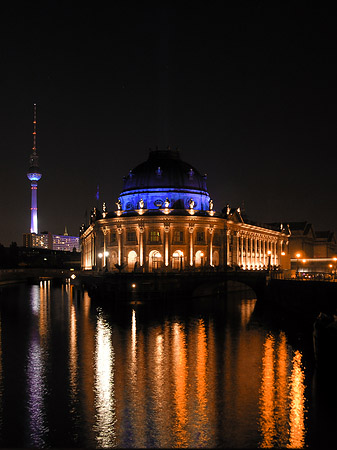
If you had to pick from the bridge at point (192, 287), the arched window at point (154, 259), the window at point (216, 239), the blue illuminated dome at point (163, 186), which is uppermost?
the blue illuminated dome at point (163, 186)

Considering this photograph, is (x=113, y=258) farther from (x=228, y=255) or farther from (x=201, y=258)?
(x=228, y=255)

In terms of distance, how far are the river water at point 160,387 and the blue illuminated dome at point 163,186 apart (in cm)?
7051

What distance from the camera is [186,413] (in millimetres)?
33125

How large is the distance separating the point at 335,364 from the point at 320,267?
14486 centimetres

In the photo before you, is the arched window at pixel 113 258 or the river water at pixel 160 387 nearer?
the river water at pixel 160 387

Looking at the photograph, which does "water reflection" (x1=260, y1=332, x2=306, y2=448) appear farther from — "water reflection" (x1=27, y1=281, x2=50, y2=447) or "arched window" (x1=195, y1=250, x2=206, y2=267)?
"arched window" (x1=195, y1=250, x2=206, y2=267)

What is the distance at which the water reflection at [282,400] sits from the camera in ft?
97.2

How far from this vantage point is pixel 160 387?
128ft

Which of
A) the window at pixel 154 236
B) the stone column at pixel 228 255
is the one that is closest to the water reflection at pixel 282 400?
the window at pixel 154 236

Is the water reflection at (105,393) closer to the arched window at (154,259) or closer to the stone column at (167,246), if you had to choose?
the stone column at (167,246)

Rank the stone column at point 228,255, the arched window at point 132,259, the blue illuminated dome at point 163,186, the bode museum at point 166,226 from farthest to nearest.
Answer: the blue illuminated dome at point 163,186 → the stone column at point 228,255 → the arched window at point 132,259 → the bode museum at point 166,226

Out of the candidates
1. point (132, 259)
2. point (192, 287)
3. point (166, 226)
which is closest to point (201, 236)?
point (166, 226)

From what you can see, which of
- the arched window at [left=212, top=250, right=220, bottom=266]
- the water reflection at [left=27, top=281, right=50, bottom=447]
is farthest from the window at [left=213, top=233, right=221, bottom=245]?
the water reflection at [left=27, top=281, right=50, bottom=447]

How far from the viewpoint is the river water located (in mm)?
29844
